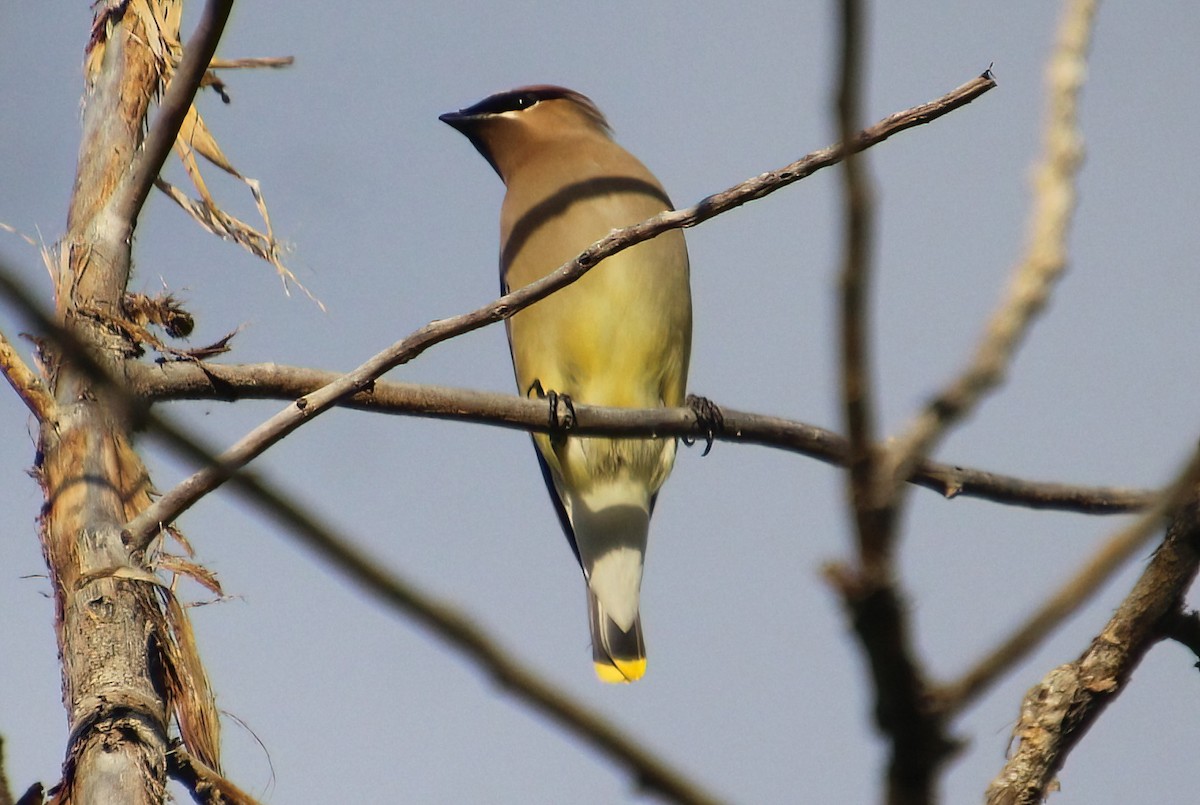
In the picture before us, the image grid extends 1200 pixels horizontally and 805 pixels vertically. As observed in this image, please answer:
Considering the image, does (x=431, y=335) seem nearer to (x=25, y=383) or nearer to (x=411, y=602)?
(x=25, y=383)

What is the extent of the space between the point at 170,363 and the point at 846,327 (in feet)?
8.08

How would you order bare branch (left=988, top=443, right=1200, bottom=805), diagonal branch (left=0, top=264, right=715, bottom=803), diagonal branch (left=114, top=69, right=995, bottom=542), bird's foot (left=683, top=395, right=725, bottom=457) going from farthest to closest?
1. bird's foot (left=683, top=395, right=725, bottom=457)
2. diagonal branch (left=114, top=69, right=995, bottom=542)
3. bare branch (left=988, top=443, right=1200, bottom=805)
4. diagonal branch (left=0, top=264, right=715, bottom=803)

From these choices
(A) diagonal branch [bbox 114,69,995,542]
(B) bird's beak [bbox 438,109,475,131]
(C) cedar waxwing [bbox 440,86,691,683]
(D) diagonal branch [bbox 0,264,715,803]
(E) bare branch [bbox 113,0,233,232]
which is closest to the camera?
(D) diagonal branch [bbox 0,264,715,803]

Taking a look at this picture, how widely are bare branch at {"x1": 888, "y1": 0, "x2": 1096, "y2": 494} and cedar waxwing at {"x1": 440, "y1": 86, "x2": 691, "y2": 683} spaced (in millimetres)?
3696

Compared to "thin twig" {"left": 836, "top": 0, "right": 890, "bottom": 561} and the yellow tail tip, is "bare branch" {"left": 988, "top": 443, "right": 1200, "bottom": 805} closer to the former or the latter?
"thin twig" {"left": 836, "top": 0, "right": 890, "bottom": 561}

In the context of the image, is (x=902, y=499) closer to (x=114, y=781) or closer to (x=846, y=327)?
(x=846, y=327)

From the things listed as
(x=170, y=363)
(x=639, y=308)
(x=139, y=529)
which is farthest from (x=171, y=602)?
(x=639, y=308)

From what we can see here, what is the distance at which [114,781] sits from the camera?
255 cm

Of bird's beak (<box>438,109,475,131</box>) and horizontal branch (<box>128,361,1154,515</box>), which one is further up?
bird's beak (<box>438,109,475,131</box>)

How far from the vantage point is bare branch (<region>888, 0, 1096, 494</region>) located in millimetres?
798

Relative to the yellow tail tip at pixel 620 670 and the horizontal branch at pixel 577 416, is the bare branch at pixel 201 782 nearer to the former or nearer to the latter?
the horizontal branch at pixel 577 416

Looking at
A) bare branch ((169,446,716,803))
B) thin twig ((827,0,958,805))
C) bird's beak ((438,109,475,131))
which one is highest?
bird's beak ((438,109,475,131))

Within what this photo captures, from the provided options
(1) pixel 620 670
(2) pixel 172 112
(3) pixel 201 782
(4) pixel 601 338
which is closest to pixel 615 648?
(1) pixel 620 670

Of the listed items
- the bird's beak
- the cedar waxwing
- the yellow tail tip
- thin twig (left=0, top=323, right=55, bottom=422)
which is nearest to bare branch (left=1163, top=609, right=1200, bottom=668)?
thin twig (left=0, top=323, right=55, bottom=422)
